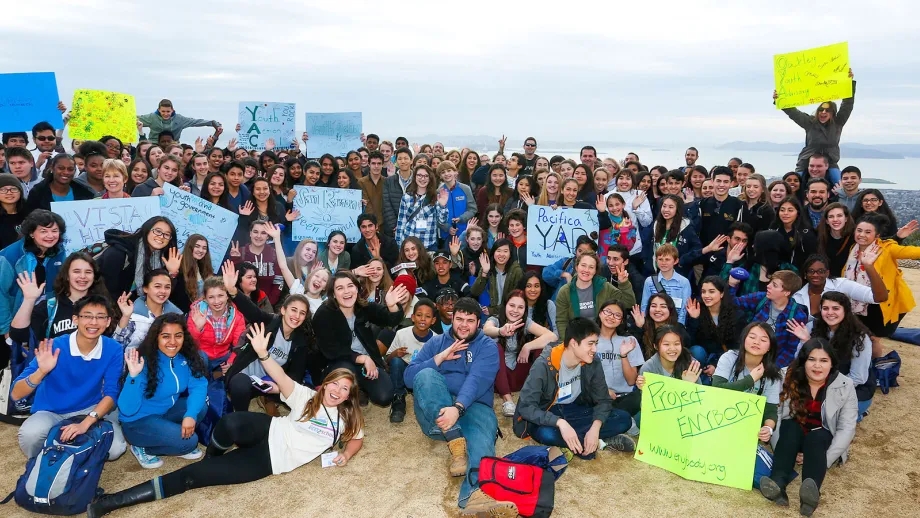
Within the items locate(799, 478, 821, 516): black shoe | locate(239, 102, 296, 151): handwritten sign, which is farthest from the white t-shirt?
locate(239, 102, 296, 151): handwritten sign

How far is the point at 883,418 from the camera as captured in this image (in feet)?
21.0

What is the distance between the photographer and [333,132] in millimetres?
12523

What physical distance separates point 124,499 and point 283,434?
3.98 ft

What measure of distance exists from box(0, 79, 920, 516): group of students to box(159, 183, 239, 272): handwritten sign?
12.3 inches

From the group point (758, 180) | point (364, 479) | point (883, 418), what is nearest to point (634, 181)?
point (758, 180)

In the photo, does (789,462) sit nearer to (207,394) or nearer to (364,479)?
(364,479)

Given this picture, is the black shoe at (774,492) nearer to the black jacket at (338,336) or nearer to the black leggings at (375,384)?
the black leggings at (375,384)

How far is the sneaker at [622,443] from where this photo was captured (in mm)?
5652

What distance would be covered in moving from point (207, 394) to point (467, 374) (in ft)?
7.99

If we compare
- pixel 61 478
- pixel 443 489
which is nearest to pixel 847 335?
pixel 443 489

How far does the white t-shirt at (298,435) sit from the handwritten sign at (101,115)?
7.87 meters

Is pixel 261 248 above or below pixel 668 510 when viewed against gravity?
above

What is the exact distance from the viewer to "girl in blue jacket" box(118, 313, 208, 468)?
5102mm

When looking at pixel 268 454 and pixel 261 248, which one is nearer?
pixel 268 454
